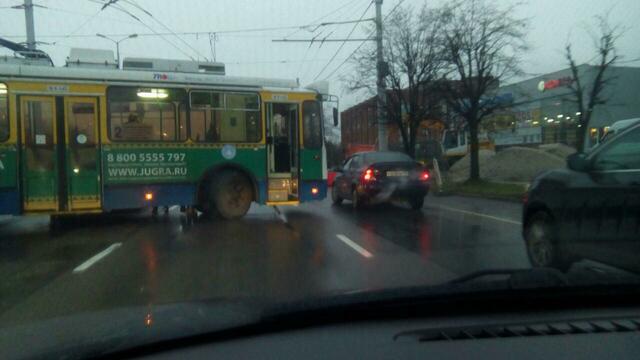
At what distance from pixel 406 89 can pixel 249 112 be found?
16189 millimetres

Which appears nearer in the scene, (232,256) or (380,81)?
(232,256)

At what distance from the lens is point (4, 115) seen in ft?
39.9

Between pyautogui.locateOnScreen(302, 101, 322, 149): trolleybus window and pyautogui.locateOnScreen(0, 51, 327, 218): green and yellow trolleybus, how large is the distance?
24mm

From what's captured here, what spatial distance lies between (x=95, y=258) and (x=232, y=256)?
197cm

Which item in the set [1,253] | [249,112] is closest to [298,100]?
[249,112]

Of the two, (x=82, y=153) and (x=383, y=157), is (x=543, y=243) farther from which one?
(x=383, y=157)

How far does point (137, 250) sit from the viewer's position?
32.4 feet

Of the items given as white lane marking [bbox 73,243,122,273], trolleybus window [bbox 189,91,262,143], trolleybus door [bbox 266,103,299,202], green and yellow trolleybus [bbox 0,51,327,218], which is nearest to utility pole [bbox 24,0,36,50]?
green and yellow trolleybus [bbox 0,51,327,218]

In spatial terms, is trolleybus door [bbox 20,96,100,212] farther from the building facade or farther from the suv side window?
the building facade

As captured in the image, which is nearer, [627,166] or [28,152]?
[627,166]

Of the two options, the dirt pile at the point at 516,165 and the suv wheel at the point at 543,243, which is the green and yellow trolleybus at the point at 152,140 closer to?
the suv wheel at the point at 543,243

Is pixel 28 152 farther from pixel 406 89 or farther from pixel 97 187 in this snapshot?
pixel 406 89

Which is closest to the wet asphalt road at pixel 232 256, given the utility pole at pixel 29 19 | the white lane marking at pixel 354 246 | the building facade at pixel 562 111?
the white lane marking at pixel 354 246

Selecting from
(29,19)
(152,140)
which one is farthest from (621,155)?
(29,19)
